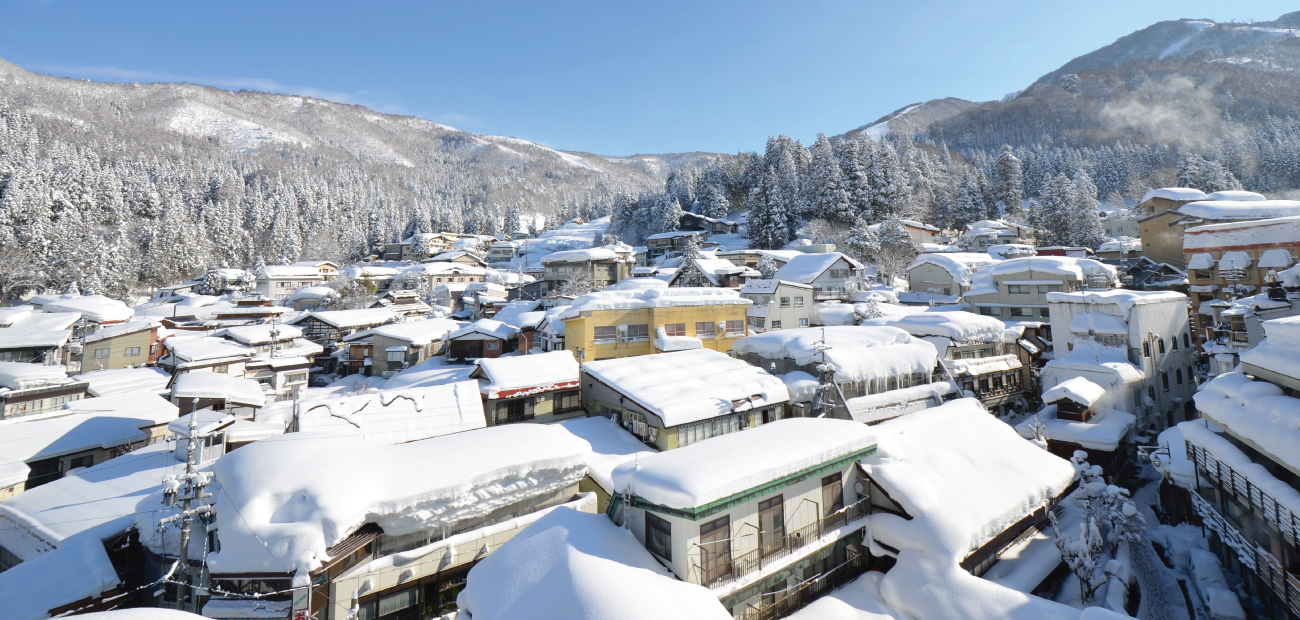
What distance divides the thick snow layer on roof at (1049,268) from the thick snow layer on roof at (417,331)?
3946cm

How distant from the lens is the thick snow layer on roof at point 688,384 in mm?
15992

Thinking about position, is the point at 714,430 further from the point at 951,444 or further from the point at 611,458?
the point at 951,444

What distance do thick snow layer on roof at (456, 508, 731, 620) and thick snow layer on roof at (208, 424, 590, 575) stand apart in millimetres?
2078

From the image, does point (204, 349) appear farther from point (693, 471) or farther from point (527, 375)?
point (693, 471)

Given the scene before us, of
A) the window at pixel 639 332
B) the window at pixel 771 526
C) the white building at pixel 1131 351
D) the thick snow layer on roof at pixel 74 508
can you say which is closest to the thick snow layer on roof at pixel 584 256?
the window at pixel 639 332

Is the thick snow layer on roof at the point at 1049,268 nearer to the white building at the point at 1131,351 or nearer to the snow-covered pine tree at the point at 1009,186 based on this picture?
the white building at the point at 1131,351

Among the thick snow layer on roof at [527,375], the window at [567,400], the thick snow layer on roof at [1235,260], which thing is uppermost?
the thick snow layer on roof at [1235,260]

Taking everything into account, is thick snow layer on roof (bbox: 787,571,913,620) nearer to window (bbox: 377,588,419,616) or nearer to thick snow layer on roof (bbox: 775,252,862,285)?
window (bbox: 377,588,419,616)

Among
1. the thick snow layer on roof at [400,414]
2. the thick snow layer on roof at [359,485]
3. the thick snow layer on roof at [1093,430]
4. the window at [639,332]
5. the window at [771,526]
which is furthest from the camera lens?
the window at [639,332]

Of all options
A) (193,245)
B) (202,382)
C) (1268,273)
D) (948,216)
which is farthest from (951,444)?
(193,245)

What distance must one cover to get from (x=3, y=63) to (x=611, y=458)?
896 ft

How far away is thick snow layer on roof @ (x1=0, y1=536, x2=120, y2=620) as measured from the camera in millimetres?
9977

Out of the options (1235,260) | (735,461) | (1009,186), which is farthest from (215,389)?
(1009,186)

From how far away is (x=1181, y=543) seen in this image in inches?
612
